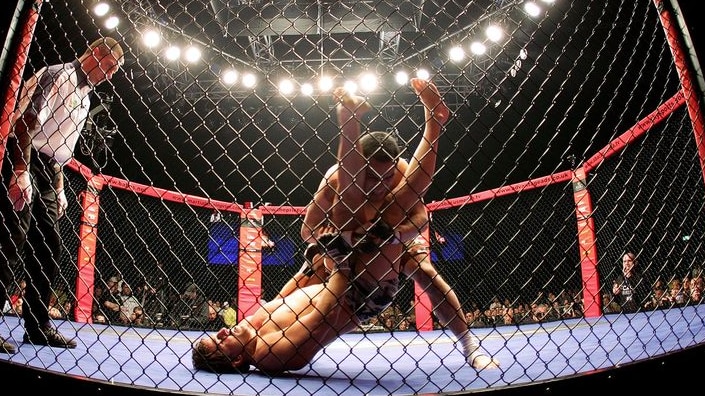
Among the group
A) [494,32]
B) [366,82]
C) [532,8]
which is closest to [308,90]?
[366,82]

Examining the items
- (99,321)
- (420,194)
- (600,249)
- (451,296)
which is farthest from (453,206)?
(99,321)

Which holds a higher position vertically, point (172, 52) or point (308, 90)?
point (172, 52)

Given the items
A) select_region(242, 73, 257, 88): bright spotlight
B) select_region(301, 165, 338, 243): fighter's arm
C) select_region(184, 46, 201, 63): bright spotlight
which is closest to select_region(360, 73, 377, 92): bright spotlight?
select_region(301, 165, 338, 243): fighter's arm

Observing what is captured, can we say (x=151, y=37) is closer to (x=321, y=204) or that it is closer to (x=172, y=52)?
(x=172, y=52)

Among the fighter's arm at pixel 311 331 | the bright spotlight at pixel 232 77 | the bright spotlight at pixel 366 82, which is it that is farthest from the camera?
the bright spotlight at pixel 232 77

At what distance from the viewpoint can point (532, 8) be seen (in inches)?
248

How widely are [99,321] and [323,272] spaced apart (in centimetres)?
337

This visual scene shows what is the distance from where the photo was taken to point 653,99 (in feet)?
23.7

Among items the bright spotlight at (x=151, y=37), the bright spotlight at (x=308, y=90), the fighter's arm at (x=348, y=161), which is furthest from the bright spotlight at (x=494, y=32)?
the fighter's arm at (x=348, y=161)

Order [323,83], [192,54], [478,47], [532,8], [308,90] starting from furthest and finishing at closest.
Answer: [192,54] < [478,47] < [532,8] < [323,83] < [308,90]

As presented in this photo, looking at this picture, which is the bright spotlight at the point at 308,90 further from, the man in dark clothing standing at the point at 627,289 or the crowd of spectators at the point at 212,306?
the man in dark clothing standing at the point at 627,289

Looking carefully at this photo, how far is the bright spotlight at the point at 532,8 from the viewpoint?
6.12 meters

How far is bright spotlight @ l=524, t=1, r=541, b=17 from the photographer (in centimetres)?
612

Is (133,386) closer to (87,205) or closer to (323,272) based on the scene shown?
(323,272)
